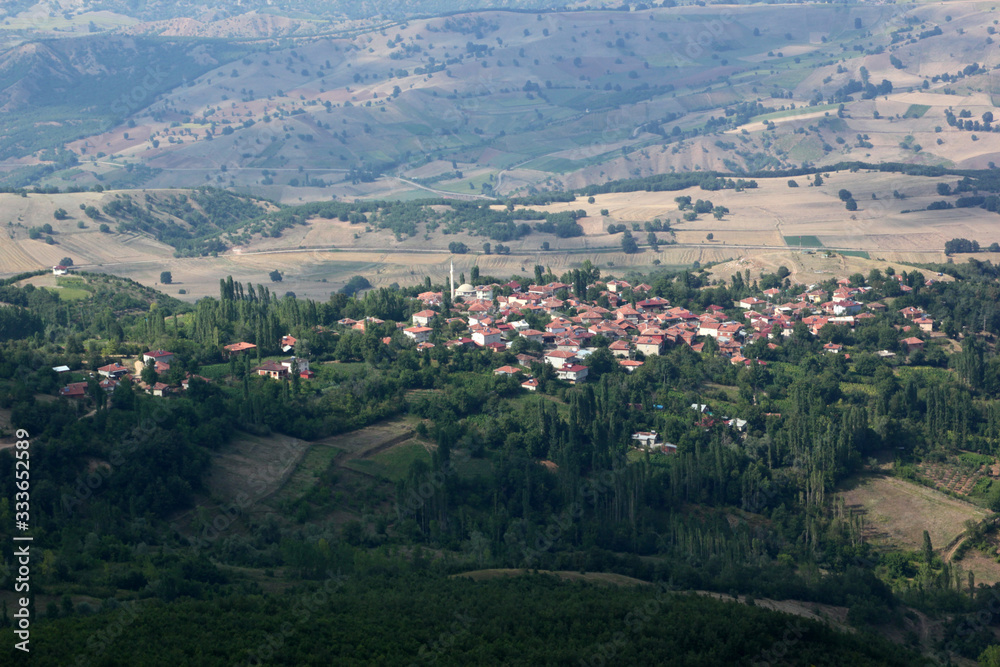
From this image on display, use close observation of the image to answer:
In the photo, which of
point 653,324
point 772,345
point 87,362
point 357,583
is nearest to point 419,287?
point 653,324

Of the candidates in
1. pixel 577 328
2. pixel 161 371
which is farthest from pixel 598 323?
pixel 161 371

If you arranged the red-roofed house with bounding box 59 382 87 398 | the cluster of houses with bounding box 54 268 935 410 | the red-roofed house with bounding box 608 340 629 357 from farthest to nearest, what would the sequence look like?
the red-roofed house with bounding box 608 340 629 357 < the cluster of houses with bounding box 54 268 935 410 < the red-roofed house with bounding box 59 382 87 398

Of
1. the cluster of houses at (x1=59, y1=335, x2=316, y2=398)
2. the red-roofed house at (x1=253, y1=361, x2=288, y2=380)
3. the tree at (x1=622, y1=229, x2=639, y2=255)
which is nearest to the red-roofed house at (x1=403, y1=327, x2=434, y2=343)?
the cluster of houses at (x1=59, y1=335, x2=316, y2=398)

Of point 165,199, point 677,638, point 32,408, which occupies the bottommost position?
point 677,638

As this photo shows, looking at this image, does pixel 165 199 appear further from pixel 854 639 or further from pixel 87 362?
pixel 854 639

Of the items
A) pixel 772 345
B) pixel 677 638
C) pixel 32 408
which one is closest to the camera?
pixel 677 638

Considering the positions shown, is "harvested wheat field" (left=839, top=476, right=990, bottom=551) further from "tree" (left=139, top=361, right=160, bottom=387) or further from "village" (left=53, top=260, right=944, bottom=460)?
"tree" (left=139, top=361, right=160, bottom=387)

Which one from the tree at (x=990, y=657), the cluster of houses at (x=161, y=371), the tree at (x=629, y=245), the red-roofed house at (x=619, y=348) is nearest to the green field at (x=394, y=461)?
the cluster of houses at (x=161, y=371)
